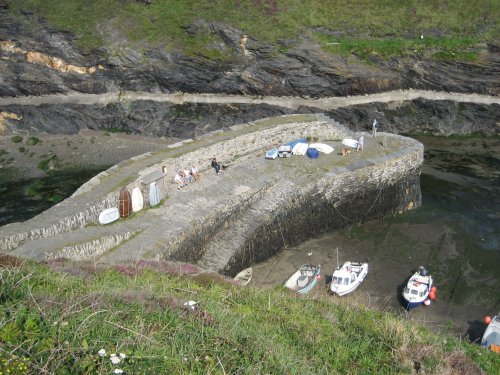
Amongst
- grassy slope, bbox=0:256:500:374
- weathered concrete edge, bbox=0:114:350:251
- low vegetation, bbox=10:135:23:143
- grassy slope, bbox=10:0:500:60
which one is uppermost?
grassy slope, bbox=10:0:500:60

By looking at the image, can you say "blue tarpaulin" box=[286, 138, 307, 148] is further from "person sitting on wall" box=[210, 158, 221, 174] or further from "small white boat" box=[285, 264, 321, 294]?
"small white boat" box=[285, 264, 321, 294]

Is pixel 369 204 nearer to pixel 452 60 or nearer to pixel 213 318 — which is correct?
pixel 213 318

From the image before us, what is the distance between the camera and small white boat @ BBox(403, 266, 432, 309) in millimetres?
28234

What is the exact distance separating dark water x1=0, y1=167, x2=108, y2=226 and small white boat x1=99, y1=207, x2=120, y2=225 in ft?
44.8

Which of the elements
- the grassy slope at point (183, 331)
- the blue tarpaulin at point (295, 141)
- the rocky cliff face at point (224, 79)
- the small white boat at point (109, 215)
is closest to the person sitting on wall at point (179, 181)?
the small white boat at point (109, 215)

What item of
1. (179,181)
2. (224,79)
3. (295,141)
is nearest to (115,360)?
(179,181)

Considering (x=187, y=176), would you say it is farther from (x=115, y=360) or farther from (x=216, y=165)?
(x=115, y=360)

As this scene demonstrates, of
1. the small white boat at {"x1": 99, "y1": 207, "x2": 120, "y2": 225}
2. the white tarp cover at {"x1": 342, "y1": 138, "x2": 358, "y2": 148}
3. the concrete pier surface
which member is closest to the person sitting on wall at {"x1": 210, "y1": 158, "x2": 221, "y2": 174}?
the concrete pier surface

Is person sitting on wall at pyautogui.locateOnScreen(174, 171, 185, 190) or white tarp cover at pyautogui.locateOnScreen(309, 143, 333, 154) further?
white tarp cover at pyautogui.locateOnScreen(309, 143, 333, 154)

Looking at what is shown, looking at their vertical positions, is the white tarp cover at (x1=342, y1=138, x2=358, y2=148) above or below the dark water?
above

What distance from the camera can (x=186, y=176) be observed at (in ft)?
105

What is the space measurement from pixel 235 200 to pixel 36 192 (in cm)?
1848

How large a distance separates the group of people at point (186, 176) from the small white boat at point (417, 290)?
39.9 feet

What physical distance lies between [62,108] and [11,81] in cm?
575
